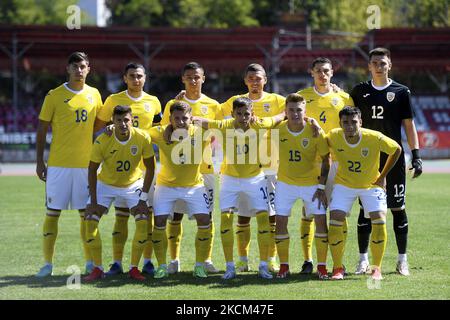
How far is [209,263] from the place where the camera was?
923 centimetres

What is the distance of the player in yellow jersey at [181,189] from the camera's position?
8.77m

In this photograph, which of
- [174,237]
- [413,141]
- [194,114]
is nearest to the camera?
[413,141]

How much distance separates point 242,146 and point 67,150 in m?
1.94

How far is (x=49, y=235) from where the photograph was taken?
359 inches

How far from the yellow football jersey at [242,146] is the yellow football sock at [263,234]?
0.46 meters

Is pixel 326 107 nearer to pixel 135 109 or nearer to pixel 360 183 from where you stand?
pixel 360 183

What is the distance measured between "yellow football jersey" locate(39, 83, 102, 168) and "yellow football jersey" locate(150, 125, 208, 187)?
82 cm

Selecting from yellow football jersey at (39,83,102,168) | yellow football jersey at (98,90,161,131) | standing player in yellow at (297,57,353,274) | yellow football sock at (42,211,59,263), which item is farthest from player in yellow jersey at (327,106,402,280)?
yellow football sock at (42,211,59,263)

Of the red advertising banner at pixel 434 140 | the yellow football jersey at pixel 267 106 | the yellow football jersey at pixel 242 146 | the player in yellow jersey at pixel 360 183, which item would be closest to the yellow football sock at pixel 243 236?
the yellow football jersey at pixel 242 146

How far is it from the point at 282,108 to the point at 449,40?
34.5m

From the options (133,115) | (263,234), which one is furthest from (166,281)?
(133,115)

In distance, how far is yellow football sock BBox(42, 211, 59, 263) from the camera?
29.9 ft

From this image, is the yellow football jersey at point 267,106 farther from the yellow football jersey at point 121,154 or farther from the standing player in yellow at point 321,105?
the yellow football jersey at point 121,154
